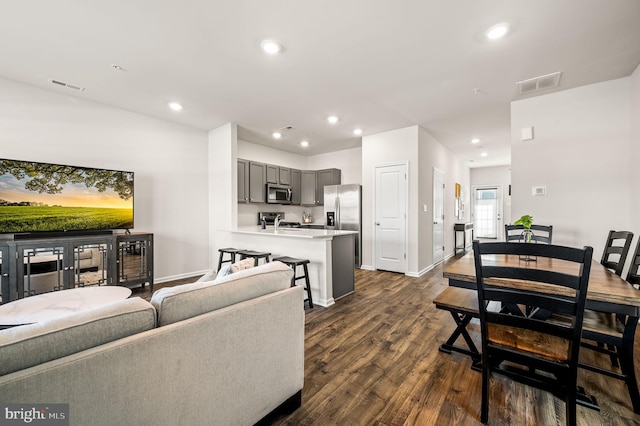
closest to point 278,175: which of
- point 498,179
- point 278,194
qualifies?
point 278,194

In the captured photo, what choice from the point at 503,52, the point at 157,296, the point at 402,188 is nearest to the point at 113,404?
the point at 157,296

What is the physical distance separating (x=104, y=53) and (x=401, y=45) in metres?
2.93

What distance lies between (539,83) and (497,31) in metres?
1.44

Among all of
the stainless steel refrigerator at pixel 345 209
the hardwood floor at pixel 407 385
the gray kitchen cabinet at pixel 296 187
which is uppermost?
the gray kitchen cabinet at pixel 296 187

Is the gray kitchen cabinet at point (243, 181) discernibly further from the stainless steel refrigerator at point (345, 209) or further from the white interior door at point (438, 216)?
the white interior door at point (438, 216)

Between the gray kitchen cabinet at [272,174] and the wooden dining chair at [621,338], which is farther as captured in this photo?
the gray kitchen cabinet at [272,174]

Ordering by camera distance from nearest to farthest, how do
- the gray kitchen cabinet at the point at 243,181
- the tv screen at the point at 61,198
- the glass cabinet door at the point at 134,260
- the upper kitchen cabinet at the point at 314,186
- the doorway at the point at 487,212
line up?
the tv screen at the point at 61,198 → the glass cabinet door at the point at 134,260 → the gray kitchen cabinet at the point at 243,181 → the upper kitchen cabinet at the point at 314,186 → the doorway at the point at 487,212

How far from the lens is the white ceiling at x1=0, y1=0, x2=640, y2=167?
6.92ft

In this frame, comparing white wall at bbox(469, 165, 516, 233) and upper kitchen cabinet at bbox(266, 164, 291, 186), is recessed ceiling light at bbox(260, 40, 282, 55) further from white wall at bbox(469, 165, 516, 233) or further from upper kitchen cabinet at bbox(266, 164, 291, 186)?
white wall at bbox(469, 165, 516, 233)

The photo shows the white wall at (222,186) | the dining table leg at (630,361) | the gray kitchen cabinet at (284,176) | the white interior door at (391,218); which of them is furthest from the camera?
the gray kitchen cabinet at (284,176)

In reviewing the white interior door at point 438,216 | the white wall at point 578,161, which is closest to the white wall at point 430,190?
the white interior door at point 438,216

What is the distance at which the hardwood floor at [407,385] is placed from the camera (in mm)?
1569

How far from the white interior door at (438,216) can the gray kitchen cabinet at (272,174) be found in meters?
3.48

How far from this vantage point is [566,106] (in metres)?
3.44
